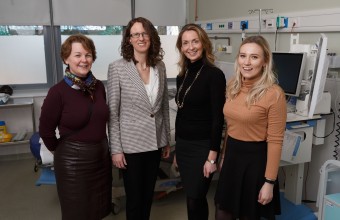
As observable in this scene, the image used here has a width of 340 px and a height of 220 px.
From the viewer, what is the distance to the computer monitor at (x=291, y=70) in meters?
2.22

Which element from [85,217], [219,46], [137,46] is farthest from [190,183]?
[219,46]

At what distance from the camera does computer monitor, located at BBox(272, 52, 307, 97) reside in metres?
2.22

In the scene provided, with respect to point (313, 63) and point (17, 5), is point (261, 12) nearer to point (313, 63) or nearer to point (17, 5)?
point (313, 63)

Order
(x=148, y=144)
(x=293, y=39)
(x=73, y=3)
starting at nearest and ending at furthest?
(x=148, y=144) → (x=293, y=39) → (x=73, y=3)

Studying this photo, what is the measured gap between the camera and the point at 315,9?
2.43m

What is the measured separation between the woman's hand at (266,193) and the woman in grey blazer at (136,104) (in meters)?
0.61

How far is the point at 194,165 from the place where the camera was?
5.71 feet

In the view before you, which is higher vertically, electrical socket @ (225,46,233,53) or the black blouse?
electrical socket @ (225,46,233,53)

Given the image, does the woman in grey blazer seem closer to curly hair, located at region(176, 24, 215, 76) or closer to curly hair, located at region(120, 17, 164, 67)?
curly hair, located at region(120, 17, 164, 67)

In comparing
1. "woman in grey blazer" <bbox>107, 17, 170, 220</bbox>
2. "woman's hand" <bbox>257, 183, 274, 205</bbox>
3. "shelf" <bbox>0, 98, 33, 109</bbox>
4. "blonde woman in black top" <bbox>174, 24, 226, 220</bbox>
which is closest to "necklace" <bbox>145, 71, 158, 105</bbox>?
"woman in grey blazer" <bbox>107, 17, 170, 220</bbox>

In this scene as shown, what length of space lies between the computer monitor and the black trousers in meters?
1.09

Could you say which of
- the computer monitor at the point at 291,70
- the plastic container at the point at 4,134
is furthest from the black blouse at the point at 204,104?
the plastic container at the point at 4,134

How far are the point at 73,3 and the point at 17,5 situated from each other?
62 cm

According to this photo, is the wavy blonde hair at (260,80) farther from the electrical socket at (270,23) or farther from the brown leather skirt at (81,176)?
the electrical socket at (270,23)
